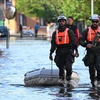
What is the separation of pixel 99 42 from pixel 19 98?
2.61 m

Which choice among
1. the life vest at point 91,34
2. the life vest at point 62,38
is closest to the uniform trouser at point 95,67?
the life vest at point 91,34

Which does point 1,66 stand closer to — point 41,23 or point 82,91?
point 82,91

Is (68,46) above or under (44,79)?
above

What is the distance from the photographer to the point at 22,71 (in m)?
19.5

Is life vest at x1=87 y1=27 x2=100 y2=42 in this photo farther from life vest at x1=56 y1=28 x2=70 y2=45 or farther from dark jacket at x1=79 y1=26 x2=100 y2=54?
life vest at x1=56 y1=28 x2=70 y2=45

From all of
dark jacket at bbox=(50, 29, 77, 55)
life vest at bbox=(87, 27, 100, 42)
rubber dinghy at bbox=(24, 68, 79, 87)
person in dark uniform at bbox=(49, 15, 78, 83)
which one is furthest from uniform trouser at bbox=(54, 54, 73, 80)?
life vest at bbox=(87, 27, 100, 42)

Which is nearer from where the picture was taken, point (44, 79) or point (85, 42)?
point (85, 42)

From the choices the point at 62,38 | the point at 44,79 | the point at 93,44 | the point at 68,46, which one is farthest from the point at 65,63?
the point at 93,44

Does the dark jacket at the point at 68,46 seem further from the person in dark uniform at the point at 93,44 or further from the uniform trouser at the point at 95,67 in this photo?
the uniform trouser at the point at 95,67

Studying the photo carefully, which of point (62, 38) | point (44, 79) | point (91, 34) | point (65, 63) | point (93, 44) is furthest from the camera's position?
point (44, 79)

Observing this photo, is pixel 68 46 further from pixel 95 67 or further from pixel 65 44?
pixel 95 67

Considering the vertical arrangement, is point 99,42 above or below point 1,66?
above

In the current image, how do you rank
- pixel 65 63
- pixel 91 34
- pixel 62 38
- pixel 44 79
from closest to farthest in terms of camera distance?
pixel 91 34 < pixel 62 38 < pixel 65 63 < pixel 44 79

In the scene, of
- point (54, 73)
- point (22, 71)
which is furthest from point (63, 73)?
point (22, 71)
